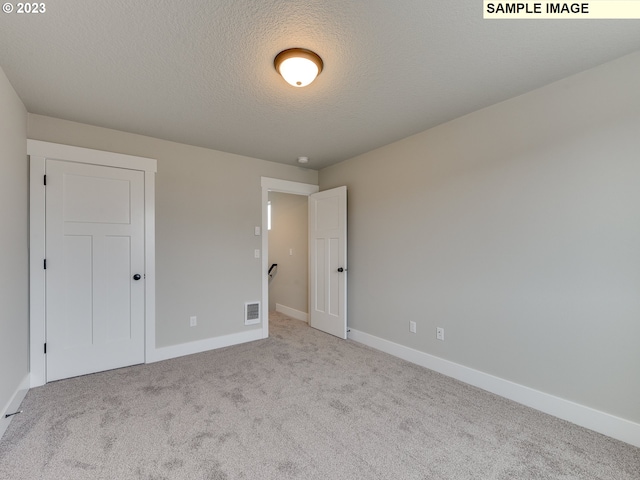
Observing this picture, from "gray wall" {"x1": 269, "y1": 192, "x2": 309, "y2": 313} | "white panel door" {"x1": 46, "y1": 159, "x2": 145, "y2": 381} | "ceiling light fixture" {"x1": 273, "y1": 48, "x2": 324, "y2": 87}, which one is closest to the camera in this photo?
"ceiling light fixture" {"x1": 273, "y1": 48, "x2": 324, "y2": 87}

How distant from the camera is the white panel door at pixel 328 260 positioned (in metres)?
3.93

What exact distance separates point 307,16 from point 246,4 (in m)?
0.31

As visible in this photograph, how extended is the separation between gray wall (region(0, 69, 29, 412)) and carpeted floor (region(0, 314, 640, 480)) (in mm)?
344

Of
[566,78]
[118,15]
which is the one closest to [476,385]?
[566,78]

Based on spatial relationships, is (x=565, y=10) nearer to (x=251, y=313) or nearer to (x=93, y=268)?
(x=251, y=313)

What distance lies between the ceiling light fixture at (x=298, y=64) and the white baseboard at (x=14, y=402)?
2.96m

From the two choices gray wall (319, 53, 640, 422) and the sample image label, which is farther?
gray wall (319, 53, 640, 422)

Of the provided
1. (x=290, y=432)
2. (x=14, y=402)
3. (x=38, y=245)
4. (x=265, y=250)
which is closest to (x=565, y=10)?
(x=290, y=432)

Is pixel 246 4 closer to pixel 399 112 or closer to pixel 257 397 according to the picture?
pixel 399 112

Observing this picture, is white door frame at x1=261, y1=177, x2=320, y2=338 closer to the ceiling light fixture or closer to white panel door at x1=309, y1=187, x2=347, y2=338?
white panel door at x1=309, y1=187, x2=347, y2=338

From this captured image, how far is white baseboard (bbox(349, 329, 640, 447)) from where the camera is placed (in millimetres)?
1879

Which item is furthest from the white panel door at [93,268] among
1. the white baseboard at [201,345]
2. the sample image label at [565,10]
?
the sample image label at [565,10]

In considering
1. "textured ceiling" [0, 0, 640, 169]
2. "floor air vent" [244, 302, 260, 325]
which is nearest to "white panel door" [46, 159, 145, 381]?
"textured ceiling" [0, 0, 640, 169]

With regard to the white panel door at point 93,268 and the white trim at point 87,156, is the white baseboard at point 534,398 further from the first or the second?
the white trim at point 87,156
